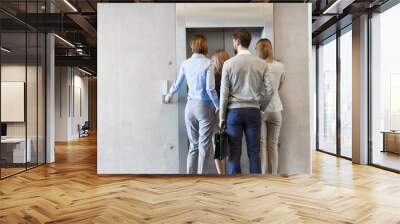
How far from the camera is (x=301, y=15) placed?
16.6 feet

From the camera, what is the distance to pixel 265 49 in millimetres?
4848

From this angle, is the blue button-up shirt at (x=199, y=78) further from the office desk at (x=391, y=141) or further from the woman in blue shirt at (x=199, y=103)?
the office desk at (x=391, y=141)

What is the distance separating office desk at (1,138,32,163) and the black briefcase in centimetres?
344

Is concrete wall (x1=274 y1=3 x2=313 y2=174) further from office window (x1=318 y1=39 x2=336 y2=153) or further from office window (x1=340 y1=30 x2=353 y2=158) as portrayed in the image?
office window (x1=318 y1=39 x2=336 y2=153)

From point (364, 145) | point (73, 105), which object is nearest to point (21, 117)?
point (364, 145)

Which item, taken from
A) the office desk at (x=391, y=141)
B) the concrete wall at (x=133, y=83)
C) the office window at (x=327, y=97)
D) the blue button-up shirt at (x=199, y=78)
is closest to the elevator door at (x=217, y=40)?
the blue button-up shirt at (x=199, y=78)

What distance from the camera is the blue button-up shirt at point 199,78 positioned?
471 centimetres

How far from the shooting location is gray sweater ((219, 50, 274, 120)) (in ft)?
14.9

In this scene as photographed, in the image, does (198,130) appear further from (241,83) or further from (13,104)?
(13,104)

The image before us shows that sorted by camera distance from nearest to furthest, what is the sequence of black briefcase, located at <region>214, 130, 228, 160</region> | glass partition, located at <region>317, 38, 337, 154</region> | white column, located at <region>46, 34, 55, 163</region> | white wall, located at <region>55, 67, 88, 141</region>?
black briefcase, located at <region>214, 130, 228, 160</region> < white column, located at <region>46, 34, 55, 163</region> < glass partition, located at <region>317, 38, 337, 154</region> < white wall, located at <region>55, 67, 88, 141</region>

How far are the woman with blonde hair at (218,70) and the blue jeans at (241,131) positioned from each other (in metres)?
0.14

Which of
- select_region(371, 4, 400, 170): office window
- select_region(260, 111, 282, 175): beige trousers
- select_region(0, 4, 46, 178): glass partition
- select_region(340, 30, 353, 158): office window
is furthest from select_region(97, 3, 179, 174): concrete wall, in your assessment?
select_region(340, 30, 353, 158): office window

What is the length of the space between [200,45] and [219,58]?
0.29m

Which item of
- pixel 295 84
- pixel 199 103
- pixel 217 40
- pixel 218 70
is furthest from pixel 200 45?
pixel 295 84
